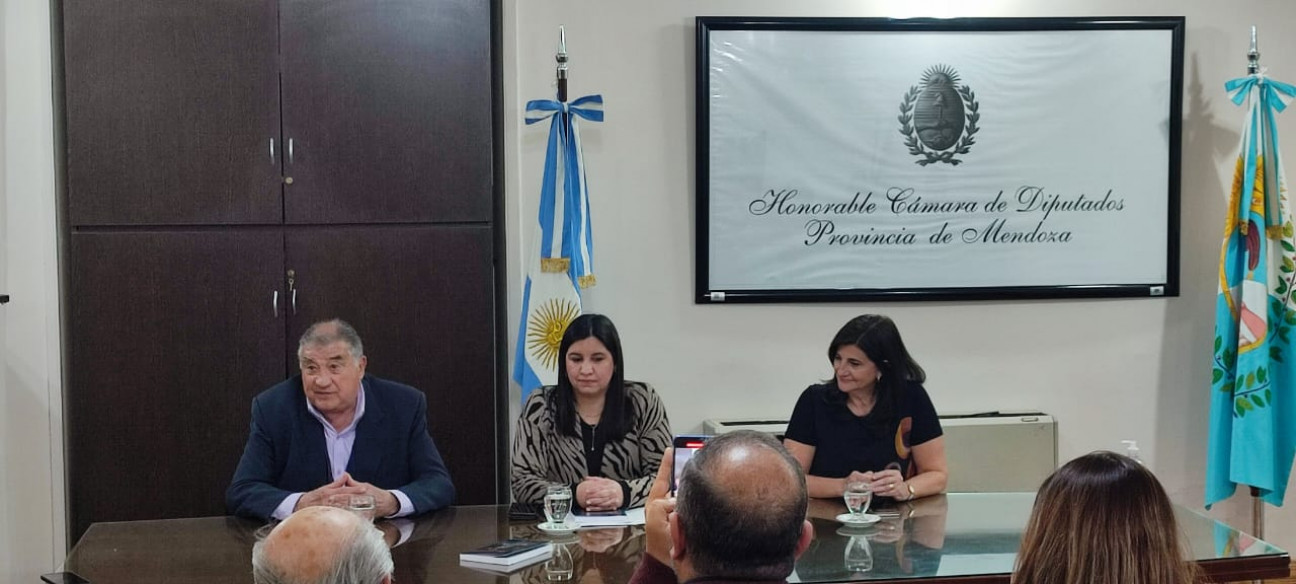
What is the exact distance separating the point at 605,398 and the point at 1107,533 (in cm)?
226

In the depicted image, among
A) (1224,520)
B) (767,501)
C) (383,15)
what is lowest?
(1224,520)

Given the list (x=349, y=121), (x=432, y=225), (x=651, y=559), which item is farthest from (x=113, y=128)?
(x=651, y=559)

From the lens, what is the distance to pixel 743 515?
177 centimetres

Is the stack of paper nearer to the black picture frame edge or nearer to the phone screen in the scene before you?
the phone screen

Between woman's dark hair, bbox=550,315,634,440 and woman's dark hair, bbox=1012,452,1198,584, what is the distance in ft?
6.91

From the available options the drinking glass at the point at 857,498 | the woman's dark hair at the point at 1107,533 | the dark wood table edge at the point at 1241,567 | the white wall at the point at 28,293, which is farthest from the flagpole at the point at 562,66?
the woman's dark hair at the point at 1107,533

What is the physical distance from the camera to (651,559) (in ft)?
6.99

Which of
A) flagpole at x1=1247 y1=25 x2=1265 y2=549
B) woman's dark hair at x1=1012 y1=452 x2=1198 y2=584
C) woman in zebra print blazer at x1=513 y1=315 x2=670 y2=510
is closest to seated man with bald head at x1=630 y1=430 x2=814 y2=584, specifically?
woman's dark hair at x1=1012 y1=452 x2=1198 y2=584

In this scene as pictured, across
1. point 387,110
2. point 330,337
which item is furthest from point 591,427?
point 387,110

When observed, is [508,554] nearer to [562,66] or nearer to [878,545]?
[878,545]

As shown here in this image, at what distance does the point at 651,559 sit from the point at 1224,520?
13.5ft

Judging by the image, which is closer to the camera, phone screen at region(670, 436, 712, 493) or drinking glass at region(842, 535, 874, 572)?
drinking glass at region(842, 535, 874, 572)

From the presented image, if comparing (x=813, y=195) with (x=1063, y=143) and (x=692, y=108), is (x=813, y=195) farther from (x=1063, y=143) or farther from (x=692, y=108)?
(x=1063, y=143)

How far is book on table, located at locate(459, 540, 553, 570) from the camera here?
2.91 metres
